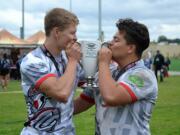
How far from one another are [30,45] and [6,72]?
10115 mm

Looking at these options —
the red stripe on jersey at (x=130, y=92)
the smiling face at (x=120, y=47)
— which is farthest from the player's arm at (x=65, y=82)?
the red stripe on jersey at (x=130, y=92)

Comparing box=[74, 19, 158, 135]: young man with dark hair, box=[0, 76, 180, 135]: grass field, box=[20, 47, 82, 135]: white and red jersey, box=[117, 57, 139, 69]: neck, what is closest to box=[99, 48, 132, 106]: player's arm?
box=[74, 19, 158, 135]: young man with dark hair

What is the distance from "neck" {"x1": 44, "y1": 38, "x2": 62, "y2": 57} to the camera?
4.12 m

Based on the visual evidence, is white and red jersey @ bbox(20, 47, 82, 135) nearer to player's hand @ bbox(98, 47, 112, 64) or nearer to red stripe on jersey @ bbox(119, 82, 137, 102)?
player's hand @ bbox(98, 47, 112, 64)

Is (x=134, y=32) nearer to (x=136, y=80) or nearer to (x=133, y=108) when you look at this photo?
(x=136, y=80)

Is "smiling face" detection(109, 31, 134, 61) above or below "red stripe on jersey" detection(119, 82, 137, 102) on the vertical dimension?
above

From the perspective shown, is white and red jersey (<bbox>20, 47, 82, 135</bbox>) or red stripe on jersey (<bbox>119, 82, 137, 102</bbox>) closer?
red stripe on jersey (<bbox>119, 82, 137, 102</bbox>)

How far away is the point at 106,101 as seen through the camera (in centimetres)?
393

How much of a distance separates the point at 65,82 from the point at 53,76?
0.13 m

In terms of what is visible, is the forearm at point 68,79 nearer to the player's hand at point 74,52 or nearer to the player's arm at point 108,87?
the player's hand at point 74,52

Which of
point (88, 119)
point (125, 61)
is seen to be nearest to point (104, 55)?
point (125, 61)

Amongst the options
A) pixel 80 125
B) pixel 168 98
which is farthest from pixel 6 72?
pixel 80 125

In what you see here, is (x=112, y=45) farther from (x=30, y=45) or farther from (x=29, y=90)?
(x=30, y=45)

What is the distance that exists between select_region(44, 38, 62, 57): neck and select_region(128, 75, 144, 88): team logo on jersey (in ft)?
1.93
